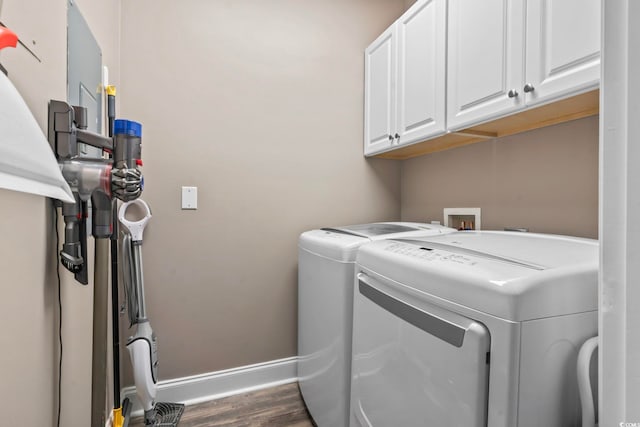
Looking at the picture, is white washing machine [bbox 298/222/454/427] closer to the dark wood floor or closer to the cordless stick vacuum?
the dark wood floor

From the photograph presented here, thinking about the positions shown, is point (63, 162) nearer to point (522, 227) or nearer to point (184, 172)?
point (184, 172)

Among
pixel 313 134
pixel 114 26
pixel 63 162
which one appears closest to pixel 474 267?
pixel 63 162

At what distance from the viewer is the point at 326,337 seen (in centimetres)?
138

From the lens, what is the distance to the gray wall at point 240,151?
1.67m

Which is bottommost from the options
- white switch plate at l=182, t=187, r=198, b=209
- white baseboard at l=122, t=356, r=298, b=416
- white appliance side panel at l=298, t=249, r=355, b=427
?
white baseboard at l=122, t=356, r=298, b=416

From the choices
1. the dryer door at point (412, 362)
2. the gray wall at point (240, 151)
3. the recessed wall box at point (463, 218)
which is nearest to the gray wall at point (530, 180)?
the recessed wall box at point (463, 218)

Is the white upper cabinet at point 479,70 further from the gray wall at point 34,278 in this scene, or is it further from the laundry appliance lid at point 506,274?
the gray wall at point 34,278

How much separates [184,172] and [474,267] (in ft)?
5.01

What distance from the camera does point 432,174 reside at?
2012 millimetres

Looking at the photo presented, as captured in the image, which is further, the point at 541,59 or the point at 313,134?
the point at 313,134

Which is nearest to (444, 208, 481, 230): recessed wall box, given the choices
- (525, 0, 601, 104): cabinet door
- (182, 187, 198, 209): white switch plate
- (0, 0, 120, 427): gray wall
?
(525, 0, 601, 104): cabinet door

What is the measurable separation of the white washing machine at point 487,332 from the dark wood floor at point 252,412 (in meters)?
0.90

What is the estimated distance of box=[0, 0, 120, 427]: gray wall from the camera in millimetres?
649

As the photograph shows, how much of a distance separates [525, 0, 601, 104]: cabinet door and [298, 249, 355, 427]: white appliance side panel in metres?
0.93
